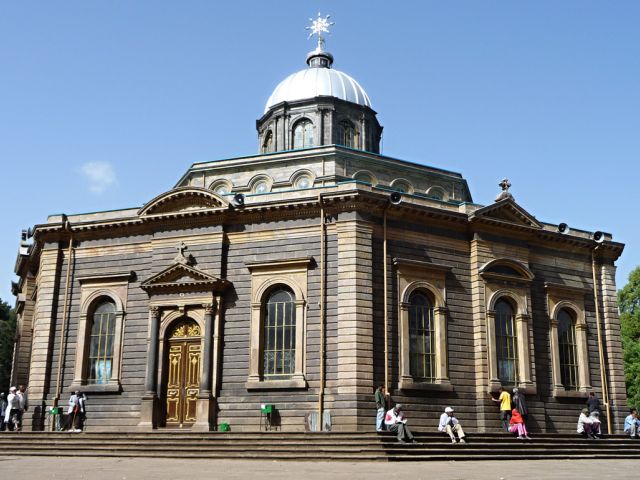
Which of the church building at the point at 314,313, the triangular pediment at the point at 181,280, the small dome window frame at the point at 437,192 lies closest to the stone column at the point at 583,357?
the church building at the point at 314,313

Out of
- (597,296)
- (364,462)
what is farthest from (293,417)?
(597,296)

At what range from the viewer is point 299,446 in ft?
65.6

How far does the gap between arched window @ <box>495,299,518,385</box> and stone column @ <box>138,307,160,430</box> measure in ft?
39.8

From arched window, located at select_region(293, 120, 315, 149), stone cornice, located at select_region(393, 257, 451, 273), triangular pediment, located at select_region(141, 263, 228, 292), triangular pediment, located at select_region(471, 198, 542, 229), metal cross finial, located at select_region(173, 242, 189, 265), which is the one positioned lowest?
triangular pediment, located at select_region(141, 263, 228, 292)

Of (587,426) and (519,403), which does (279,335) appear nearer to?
(519,403)

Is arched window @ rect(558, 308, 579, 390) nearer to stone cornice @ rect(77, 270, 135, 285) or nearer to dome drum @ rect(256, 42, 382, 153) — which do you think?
dome drum @ rect(256, 42, 382, 153)

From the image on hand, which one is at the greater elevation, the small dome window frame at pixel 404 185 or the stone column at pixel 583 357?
the small dome window frame at pixel 404 185

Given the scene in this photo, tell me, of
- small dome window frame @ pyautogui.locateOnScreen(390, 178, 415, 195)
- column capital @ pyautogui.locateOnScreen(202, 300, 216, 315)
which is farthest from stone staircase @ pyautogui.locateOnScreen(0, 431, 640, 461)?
small dome window frame @ pyautogui.locateOnScreen(390, 178, 415, 195)

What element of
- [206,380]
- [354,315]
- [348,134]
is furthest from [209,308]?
[348,134]

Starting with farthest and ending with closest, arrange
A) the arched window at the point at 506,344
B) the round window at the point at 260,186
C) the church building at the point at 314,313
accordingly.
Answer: the round window at the point at 260,186 → the arched window at the point at 506,344 → the church building at the point at 314,313

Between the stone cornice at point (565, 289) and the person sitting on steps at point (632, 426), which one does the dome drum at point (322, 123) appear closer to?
the stone cornice at point (565, 289)

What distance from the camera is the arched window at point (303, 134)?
117 feet

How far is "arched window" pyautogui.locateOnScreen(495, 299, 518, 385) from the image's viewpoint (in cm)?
2711

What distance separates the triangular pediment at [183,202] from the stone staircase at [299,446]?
8302 millimetres
